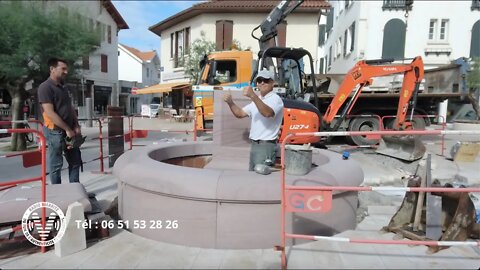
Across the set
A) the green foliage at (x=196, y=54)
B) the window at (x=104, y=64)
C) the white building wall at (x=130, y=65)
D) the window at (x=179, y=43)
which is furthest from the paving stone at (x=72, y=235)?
the white building wall at (x=130, y=65)

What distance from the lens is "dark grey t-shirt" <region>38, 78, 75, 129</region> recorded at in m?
3.98

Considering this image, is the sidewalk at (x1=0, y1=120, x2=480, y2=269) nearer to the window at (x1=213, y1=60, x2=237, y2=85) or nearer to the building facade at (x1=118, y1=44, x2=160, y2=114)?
the window at (x1=213, y1=60, x2=237, y2=85)

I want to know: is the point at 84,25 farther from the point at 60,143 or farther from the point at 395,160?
the point at 395,160

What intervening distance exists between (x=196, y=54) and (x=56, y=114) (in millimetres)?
18453

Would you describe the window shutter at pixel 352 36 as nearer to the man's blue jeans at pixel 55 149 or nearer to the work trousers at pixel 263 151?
the work trousers at pixel 263 151

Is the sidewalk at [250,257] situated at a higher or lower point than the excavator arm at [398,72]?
lower

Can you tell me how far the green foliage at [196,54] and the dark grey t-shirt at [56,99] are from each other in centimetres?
1685

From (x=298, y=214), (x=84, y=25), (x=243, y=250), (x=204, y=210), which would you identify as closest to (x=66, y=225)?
(x=204, y=210)

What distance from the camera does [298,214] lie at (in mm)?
3518

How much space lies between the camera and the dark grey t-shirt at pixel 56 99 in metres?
3.98

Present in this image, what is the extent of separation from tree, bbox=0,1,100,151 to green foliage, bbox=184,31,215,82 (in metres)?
11.2

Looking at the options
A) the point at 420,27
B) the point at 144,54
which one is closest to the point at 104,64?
the point at 144,54
